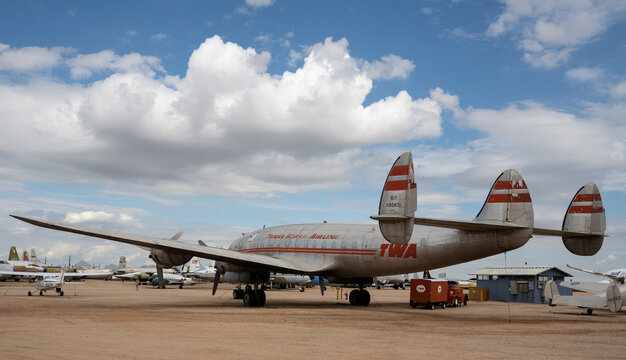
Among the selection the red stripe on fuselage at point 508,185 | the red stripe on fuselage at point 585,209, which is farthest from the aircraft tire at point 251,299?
the red stripe on fuselage at point 585,209

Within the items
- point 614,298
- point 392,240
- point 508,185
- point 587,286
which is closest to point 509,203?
point 508,185

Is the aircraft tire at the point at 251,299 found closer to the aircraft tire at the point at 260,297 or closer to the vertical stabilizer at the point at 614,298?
the aircraft tire at the point at 260,297

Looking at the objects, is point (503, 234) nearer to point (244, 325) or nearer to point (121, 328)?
point (244, 325)

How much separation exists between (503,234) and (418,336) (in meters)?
6.74

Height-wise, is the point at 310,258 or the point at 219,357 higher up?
the point at 310,258

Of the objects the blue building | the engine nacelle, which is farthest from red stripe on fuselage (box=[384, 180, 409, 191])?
the blue building

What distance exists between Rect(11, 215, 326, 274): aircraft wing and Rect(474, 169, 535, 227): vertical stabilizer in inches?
391

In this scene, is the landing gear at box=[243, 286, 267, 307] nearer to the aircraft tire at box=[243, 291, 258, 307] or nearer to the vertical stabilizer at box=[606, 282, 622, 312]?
the aircraft tire at box=[243, 291, 258, 307]

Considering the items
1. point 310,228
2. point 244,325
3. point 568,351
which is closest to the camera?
point 568,351

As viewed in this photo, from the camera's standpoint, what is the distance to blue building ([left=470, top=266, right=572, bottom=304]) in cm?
4041

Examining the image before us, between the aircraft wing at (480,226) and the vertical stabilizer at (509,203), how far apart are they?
291 mm

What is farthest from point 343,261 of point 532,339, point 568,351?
point 568,351

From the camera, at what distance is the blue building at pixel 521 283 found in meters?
40.4

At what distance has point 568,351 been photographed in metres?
11.9
